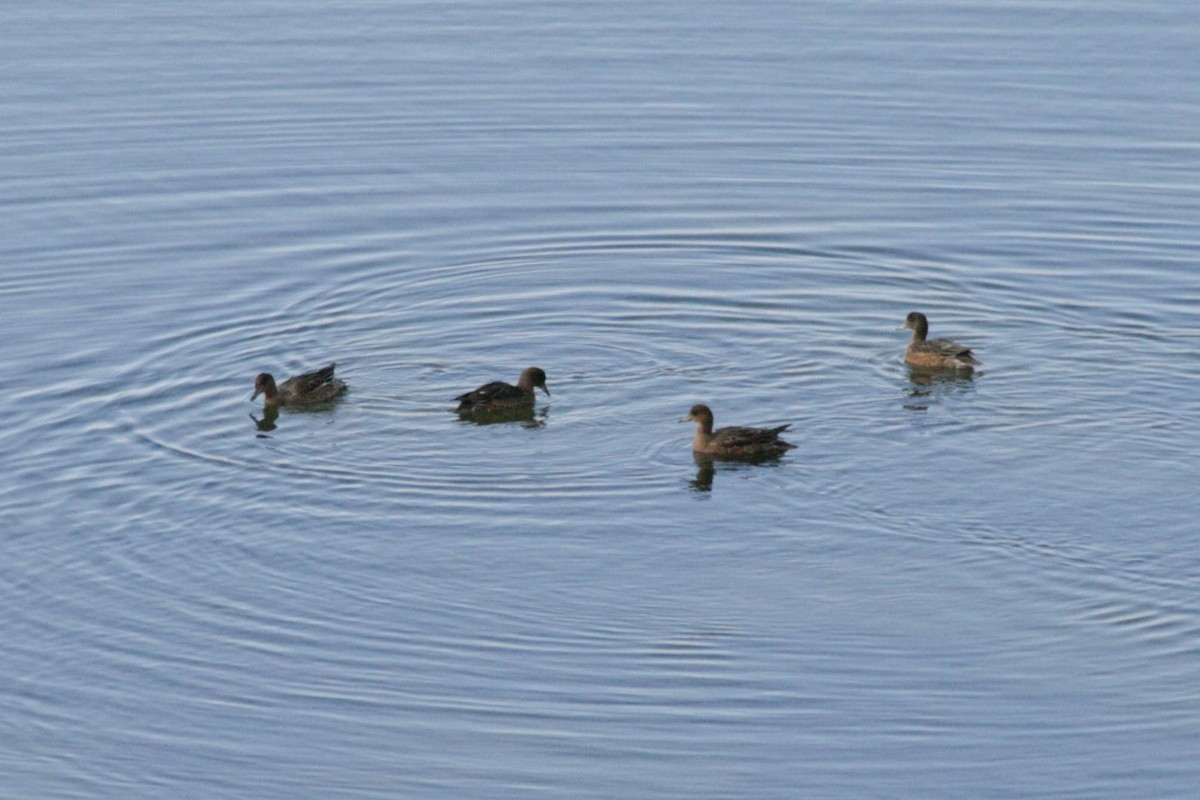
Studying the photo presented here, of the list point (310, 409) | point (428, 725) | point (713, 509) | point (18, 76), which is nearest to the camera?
point (428, 725)

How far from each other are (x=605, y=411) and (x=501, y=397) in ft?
3.08

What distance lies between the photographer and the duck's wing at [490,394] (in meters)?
17.9

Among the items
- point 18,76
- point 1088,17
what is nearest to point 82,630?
point 18,76

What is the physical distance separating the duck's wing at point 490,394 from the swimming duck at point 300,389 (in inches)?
48.3

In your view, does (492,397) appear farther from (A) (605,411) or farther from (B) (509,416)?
(A) (605,411)

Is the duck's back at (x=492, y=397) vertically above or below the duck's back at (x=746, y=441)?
above

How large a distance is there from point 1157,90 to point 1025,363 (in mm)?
10175

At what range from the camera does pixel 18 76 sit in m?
29.3

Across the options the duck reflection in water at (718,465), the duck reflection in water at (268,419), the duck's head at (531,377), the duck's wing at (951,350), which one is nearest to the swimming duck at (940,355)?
the duck's wing at (951,350)

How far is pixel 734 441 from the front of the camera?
55.0 feet

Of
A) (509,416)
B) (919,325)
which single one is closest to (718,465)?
(509,416)

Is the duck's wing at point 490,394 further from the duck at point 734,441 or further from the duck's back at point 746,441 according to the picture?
the duck's back at point 746,441

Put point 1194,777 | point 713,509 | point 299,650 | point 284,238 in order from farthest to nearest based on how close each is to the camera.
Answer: point 284,238
point 713,509
point 299,650
point 1194,777

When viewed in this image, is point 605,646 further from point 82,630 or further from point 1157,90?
point 1157,90
